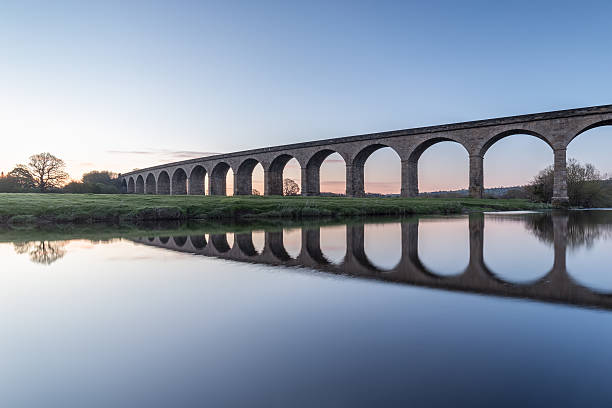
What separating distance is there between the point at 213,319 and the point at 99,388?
1.02 meters

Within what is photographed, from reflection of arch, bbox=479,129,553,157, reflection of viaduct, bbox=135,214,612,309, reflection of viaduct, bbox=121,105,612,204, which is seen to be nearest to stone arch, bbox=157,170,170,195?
reflection of viaduct, bbox=121,105,612,204

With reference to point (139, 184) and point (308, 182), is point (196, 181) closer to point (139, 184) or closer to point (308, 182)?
point (308, 182)

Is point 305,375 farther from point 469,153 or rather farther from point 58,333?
point 469,153

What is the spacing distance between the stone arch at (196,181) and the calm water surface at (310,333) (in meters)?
49.6

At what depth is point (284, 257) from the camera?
5.31 meters

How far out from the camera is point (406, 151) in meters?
29.2

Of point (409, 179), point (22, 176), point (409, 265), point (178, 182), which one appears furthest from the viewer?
point (178, 182)

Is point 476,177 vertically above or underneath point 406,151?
underneath

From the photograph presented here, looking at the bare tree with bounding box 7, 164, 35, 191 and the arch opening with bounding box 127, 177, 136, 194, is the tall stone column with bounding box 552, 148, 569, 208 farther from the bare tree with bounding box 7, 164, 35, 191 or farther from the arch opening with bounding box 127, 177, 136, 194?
the arch opening with bounding box 127, 177, 136, 194

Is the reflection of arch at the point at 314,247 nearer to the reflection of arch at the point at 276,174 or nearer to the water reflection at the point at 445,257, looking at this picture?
the water reflection at the point at 445,257

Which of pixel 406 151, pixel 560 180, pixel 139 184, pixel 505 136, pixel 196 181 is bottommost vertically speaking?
pixel 560 180

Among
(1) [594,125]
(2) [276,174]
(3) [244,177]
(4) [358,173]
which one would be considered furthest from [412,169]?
(3) [244,177]

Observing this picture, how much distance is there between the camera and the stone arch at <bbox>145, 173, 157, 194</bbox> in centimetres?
6543

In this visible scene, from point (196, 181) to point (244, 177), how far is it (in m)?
13.2
